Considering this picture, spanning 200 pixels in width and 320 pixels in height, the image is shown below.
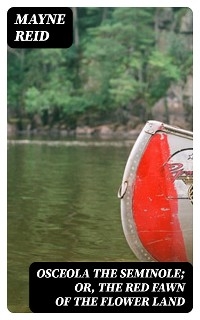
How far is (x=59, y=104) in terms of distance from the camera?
965cm

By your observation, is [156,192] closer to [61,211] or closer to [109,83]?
[61,211]

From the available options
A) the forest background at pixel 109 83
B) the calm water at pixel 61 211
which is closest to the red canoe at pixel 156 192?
the calm water at pixel 61 211

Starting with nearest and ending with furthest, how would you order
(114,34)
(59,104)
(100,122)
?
(114,34) < (59,104) < (100,122)

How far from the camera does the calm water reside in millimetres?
3939

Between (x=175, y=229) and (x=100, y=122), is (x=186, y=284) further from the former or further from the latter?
(x=100, y=122)

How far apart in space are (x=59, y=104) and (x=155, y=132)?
5730 mm

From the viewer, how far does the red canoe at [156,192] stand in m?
3.95

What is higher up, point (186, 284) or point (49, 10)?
point (49, 10)

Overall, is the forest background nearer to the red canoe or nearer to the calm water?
the calm water

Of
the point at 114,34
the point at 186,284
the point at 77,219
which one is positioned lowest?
the point at 77,219

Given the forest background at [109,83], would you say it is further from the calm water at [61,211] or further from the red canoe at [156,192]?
the red canoe at [156,192]

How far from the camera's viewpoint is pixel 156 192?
3.99 meters
